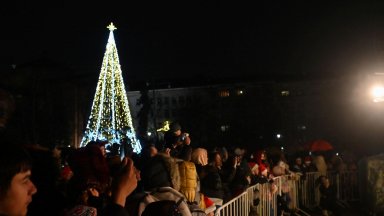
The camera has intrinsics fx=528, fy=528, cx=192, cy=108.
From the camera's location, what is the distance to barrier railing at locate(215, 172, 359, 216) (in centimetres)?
917

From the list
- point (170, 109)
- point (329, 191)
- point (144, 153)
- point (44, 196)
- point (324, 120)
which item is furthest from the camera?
point (170, 109)

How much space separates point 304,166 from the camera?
17906 millimetres

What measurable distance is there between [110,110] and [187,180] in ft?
87.2

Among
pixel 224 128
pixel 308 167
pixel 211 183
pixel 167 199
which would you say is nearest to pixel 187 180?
pixel 167 199

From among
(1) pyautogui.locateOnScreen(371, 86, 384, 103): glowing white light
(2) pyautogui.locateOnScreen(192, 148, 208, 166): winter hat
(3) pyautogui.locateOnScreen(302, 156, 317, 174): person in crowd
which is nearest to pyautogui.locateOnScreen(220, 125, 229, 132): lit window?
(3) pyautogui.locateOnScreen(302, 156, 317, 174): person in crowd

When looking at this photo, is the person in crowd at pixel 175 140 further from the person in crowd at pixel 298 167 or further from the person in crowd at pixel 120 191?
the person in crowd at pixel 298 167

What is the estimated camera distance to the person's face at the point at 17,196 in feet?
9.39

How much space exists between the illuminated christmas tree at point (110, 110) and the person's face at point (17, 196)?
91.0ft

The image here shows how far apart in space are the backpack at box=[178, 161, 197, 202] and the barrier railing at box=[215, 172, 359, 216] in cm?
73

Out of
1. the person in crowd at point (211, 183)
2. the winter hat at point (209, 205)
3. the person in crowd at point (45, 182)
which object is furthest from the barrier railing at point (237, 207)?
the person in crowd at point (45, 182)

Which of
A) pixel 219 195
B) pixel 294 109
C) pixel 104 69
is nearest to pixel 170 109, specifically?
pixel 294 109

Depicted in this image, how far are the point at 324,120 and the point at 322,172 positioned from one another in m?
62.8

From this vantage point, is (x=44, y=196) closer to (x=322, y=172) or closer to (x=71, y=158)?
(x=71, y=158)

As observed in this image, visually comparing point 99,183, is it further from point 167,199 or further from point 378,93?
point 378,93
